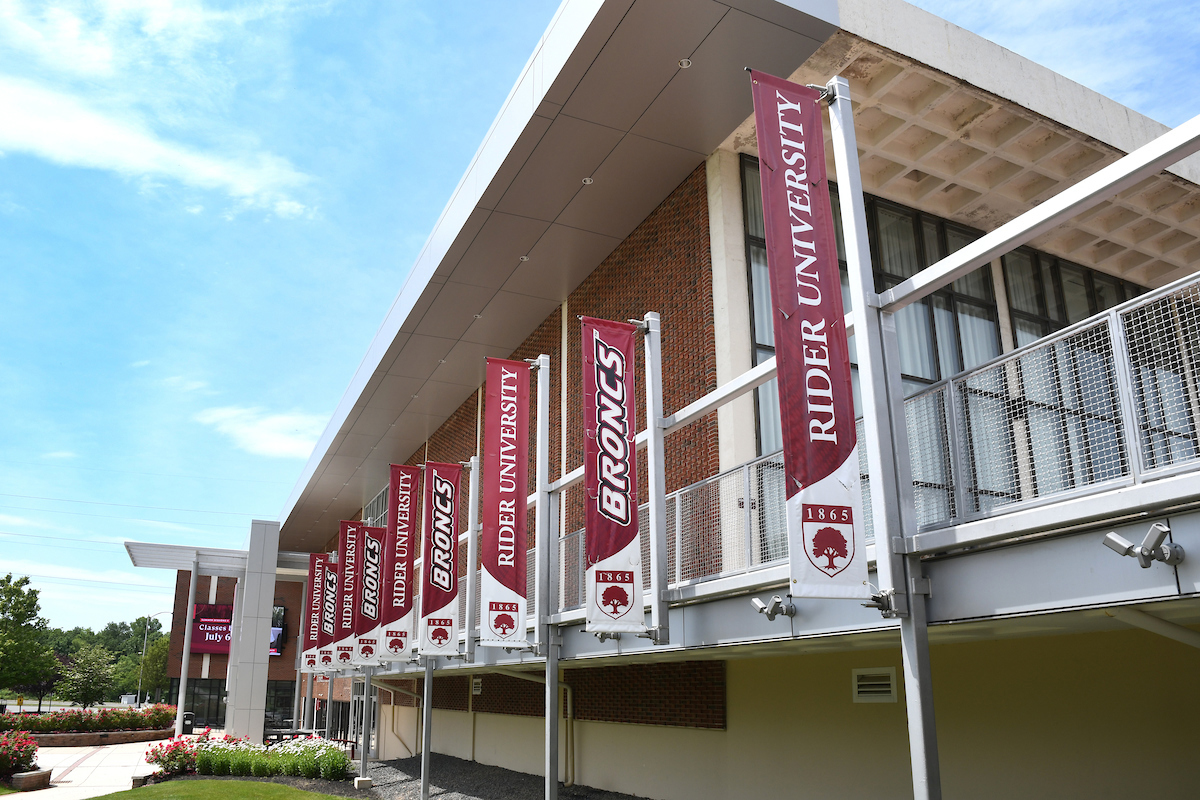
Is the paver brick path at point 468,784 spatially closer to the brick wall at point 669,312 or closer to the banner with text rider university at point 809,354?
the brick wall at point 669,312

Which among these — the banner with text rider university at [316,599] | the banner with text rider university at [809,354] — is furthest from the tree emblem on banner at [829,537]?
the banner with text rider university at [316,599]

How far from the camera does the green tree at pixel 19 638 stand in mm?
48438

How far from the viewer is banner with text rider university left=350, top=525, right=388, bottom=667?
61.3ft

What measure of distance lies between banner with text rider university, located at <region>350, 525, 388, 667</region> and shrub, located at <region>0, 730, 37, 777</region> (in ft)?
25.3

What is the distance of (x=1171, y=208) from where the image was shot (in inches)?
638

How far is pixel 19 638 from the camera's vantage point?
163 feet

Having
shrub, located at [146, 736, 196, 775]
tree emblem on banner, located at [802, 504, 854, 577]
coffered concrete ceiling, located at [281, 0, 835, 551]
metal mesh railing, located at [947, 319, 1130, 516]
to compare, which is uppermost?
coffered concrete ceiling, located at [281, 0, 835, 551]

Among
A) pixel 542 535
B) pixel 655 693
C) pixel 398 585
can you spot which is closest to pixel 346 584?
pixel 398 585

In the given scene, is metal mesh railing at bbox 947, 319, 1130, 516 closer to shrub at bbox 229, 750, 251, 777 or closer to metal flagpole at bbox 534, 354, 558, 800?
metal flagpole at bbox 534, 354, 558, 800

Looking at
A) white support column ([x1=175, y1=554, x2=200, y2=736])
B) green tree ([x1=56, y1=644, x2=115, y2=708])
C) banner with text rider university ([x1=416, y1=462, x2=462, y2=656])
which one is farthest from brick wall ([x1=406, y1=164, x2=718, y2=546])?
green tree ([x1=56, y1=644, x2=115, y2=708])

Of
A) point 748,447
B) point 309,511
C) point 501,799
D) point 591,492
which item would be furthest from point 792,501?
point 309,511

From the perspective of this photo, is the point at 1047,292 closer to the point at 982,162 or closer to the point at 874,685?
the point at 982,162

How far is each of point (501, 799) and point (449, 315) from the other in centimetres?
983

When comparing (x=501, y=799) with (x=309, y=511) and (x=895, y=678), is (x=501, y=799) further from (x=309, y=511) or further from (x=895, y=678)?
(x=309, y=511)
